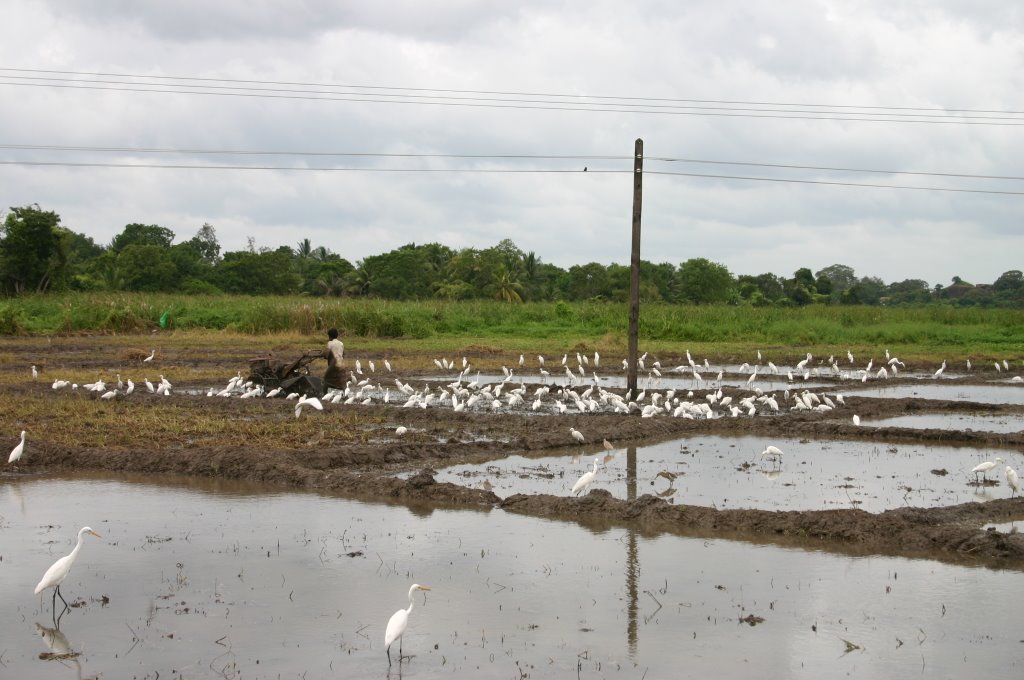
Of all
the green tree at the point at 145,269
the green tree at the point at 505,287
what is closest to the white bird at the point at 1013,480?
the green tree at the point at 505,287

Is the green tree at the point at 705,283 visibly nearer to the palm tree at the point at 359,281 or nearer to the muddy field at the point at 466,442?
the palm tree at the point at 359,281

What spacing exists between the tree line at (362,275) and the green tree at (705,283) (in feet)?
0.24

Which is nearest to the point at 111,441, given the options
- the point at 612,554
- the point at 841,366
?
the point at 612,554

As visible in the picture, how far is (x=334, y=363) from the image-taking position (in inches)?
774

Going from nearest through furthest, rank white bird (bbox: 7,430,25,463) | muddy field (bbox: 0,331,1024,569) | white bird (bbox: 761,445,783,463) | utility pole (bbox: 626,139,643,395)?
muddy field (bbox: 0,331,1024,569) < white bird (bbox: 7,430,25,463) < white bird (bbox: 761,445,783,463) < utility pole (bbox: 626,139,643,395)

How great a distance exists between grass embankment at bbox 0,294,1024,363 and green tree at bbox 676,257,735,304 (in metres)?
25.9

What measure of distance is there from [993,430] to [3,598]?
1553cm

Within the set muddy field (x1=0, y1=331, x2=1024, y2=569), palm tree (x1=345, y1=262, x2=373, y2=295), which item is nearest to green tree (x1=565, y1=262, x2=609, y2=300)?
palm tree (x1=345, y1=262, x2=373, y2=295)

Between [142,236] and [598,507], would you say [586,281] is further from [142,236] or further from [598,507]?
[598,507]

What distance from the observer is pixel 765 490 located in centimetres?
1196

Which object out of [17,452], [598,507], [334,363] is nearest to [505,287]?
[334,363]

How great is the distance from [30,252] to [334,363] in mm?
31495

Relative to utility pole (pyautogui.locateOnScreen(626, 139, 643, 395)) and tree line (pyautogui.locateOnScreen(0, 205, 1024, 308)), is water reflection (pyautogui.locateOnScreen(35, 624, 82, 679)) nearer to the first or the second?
utility pole (pyautogui.locateOnScreen(626, 139, 643, 395))

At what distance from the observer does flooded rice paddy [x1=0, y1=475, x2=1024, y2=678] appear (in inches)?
255
